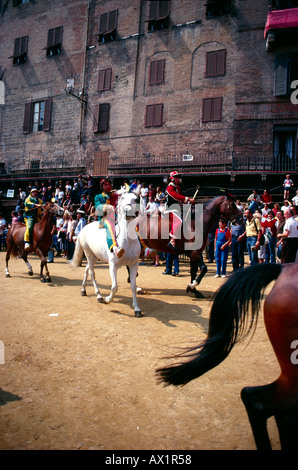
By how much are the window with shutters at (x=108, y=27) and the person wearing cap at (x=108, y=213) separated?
23610mm

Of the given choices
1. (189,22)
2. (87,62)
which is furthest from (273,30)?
(87,62)

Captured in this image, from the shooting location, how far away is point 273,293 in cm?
215

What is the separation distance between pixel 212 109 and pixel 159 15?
8898mm

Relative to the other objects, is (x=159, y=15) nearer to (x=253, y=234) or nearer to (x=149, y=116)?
(x=149, y=116)

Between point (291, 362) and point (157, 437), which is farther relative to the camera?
point (157, 437)

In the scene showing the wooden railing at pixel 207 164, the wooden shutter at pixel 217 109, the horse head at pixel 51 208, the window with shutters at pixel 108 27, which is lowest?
the horse head at pixel 51 208

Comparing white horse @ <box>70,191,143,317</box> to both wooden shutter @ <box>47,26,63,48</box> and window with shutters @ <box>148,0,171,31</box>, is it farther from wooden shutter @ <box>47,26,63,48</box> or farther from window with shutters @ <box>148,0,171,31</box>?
wooden shutter @ <box>47,26,63,48</box>

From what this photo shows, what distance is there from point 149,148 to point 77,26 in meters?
13.9

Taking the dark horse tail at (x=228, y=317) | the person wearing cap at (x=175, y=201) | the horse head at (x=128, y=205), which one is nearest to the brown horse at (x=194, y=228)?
the person wearing cap at (x=175, y=201)

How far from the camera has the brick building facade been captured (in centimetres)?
2000

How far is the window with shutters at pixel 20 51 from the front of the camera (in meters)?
29.1

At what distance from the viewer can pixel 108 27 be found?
989 inches

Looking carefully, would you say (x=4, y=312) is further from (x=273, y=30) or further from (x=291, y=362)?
(x=273, y=30)

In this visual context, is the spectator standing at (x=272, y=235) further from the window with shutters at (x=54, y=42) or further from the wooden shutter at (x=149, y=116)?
the window with shutters at (x=54, y=42)
